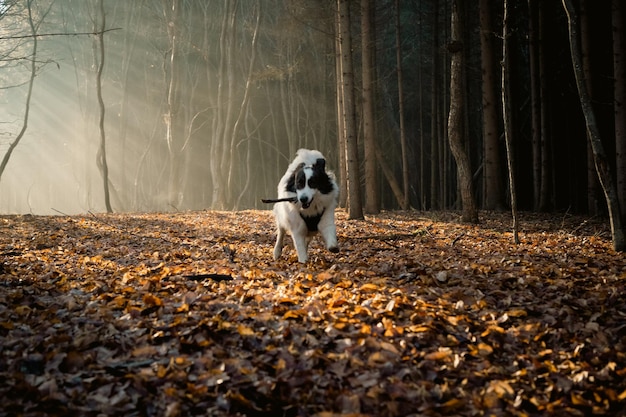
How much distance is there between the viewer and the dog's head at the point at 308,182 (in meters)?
7.30

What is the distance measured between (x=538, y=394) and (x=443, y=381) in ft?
2.15

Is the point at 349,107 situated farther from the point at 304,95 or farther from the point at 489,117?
the point at 304,95

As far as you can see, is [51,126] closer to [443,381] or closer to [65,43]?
[65,43]

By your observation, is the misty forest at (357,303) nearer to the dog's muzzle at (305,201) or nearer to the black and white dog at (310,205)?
the black and white dog at (310,205)

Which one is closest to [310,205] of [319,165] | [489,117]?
[319,165]

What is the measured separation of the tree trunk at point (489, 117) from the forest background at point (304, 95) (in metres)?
0.04

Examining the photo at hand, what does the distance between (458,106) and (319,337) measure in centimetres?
968

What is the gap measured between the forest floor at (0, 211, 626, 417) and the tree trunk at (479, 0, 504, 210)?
29.2ft

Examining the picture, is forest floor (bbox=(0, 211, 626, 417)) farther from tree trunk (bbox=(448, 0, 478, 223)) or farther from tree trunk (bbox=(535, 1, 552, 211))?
tree trunk (bbox=(535, 1, 552, 211))

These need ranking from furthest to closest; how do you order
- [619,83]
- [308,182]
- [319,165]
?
1. [619,83]
2. [319,165]
3. [308,182]

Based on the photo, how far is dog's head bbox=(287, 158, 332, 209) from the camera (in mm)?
7301

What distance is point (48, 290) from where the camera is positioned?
19.9 ft

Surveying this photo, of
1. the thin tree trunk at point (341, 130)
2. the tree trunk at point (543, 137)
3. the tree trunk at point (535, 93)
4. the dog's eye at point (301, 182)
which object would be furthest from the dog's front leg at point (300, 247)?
the tree trunk at point (535, 93)

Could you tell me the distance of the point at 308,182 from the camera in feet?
24.2
